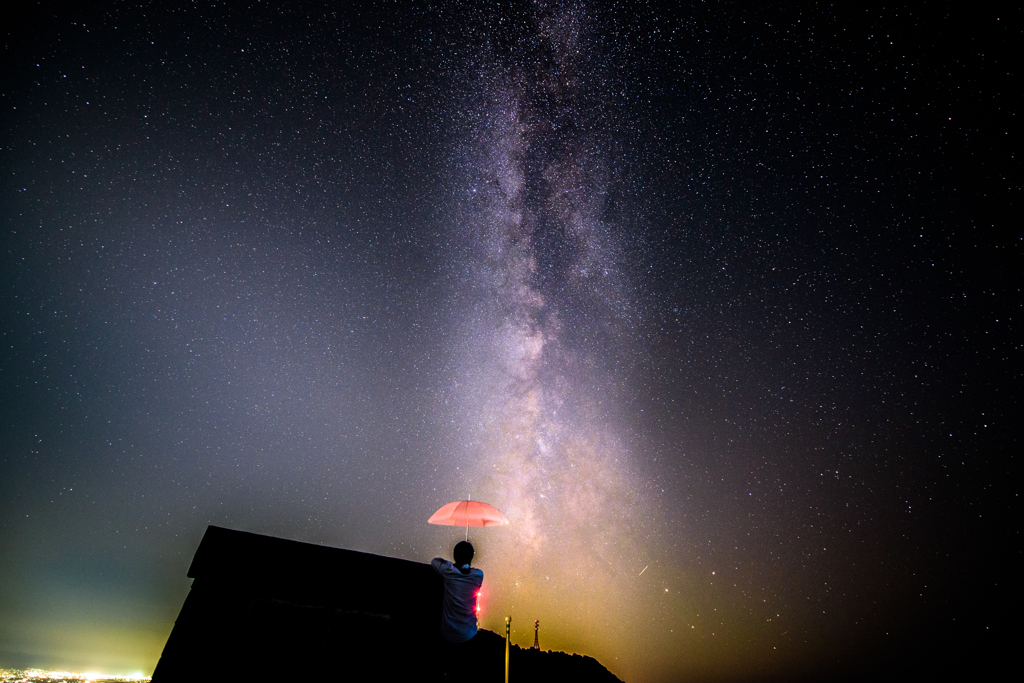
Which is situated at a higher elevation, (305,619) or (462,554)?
(462,554)

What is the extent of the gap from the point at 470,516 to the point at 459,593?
3497mm

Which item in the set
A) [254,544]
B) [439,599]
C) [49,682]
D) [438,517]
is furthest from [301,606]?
[49,682]

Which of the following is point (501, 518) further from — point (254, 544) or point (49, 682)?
point (49, 682)

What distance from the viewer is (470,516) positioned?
8.00 meters

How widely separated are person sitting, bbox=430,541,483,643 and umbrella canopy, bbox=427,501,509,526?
324 cm

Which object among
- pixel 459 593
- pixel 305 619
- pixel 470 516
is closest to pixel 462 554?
pixel 459 593

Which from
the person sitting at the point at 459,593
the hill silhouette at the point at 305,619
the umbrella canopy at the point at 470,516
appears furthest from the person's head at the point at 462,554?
the umbrella canopy at the point at 470,516

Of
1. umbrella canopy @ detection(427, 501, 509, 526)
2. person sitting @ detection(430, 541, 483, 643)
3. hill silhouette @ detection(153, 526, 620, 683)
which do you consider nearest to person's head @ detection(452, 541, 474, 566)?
person sitting @ detection(430, 541, 483, 643)

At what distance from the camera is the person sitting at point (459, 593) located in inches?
179

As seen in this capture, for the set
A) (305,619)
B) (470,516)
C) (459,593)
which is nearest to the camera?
(459,593)

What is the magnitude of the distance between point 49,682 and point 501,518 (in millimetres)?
259817

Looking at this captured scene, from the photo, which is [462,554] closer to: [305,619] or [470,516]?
[305,619]

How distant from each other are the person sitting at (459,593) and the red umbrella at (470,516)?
3239 mm

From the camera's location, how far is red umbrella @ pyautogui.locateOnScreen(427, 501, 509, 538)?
7.95 m
